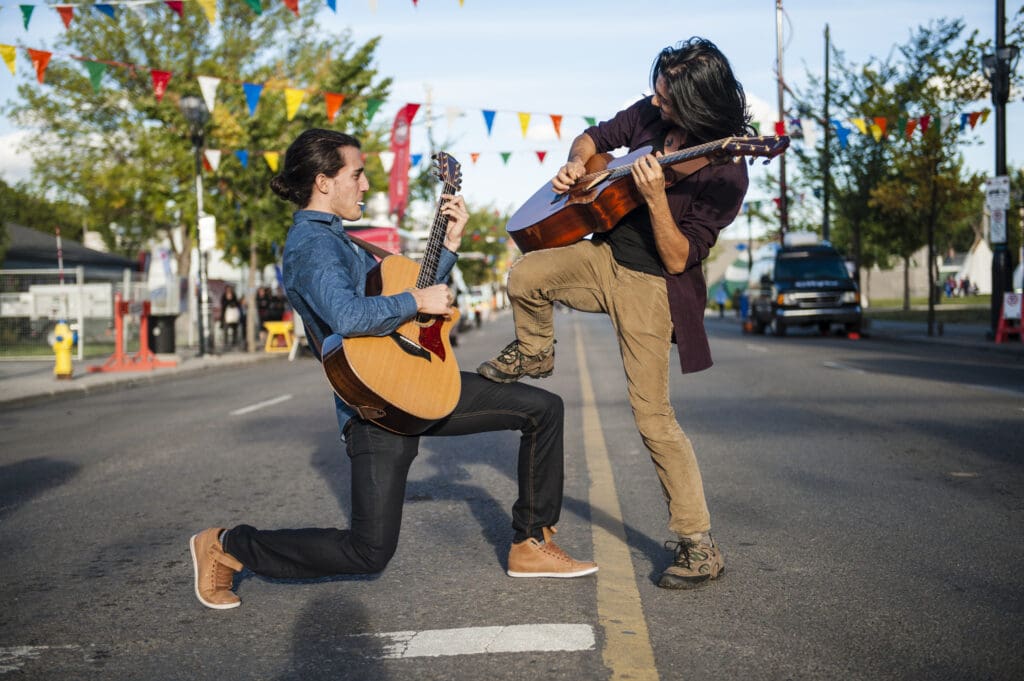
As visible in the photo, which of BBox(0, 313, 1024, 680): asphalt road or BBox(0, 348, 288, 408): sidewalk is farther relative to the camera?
BBox(0, 348, 288, 408): sidewalk

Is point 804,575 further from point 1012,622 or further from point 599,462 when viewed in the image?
point 599,462

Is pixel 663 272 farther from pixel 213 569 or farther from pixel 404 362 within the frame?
pixel 213 569

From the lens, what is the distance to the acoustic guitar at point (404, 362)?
3635 mm

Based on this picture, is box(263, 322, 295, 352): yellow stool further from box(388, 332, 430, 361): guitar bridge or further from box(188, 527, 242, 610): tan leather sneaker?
box(388, 332, 430, 361): guitar bridge

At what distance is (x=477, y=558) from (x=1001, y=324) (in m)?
18.2

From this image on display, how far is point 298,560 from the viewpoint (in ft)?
12.8

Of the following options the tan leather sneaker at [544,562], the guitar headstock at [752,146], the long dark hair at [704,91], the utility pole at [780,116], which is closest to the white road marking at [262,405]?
the tan leather sneaker at [544,562]

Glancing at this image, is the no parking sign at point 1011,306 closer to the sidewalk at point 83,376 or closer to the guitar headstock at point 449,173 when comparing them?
the sidewalk at point 83,376

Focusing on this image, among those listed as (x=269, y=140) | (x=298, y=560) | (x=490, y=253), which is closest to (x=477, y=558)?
(x=298, y=560)

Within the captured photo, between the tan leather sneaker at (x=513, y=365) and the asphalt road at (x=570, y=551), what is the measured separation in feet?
2.78

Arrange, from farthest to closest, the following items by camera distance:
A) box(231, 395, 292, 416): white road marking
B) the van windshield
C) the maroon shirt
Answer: the van windshield
box(231, 395, 292, 416): white road marking
the maroon shirt

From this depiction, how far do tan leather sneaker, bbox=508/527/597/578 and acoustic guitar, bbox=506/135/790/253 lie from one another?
1.20 meters

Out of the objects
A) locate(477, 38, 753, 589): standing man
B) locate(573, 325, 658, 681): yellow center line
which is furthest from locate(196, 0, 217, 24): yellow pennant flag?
locate(477, 38, 753, 589): standing man

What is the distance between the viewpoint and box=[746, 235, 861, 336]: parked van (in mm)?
26453
